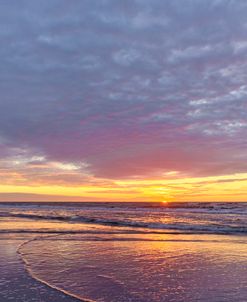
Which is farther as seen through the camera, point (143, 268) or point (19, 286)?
point (143, 268)

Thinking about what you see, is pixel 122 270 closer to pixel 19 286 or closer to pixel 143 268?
pixel 143 268

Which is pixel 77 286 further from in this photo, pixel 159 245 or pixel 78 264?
pixel 159 245

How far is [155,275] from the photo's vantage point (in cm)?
1132

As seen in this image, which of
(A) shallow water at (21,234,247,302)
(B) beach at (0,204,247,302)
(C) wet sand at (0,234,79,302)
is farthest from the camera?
(A) shallow water at (21,234,247,302)

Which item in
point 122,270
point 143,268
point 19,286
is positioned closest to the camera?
point 19,286

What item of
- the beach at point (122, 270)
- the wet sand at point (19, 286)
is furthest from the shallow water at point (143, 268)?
the wet sand at point (19, 286)

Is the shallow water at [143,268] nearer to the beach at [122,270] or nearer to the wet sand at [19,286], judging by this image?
the beach at [122,270]

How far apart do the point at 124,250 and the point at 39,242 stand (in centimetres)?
462

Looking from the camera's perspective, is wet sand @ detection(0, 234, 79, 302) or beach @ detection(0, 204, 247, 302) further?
beach @ detection(0, 204, 247, 302)

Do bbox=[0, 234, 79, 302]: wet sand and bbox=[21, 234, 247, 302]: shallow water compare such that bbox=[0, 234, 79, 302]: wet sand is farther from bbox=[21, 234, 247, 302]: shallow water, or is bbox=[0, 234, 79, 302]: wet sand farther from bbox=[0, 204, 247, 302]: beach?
bbox=[21, 234, 247, 302]: shallow water

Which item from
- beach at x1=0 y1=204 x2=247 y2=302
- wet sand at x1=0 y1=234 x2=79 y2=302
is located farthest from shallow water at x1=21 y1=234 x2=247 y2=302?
wet sand at x1=0 y1=234 x2=79 y2=302

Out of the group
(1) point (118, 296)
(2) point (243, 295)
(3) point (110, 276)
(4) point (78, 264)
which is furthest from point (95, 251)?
(2) point (243, 295)

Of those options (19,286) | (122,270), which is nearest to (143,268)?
(122,270)

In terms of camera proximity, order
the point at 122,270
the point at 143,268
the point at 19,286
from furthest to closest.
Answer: the point at 143,268, the point at 122,270, the point at 19,286
